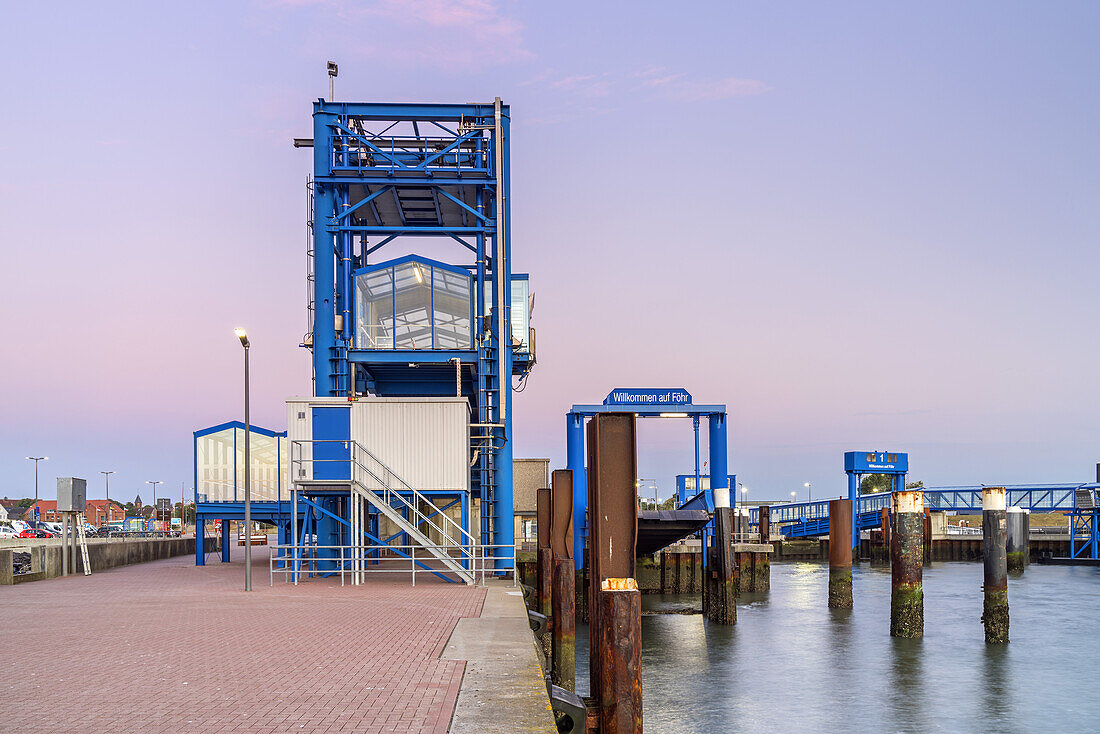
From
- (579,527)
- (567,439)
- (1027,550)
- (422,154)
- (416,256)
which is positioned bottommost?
(1027,550)

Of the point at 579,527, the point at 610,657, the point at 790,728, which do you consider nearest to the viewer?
the point at 610,657

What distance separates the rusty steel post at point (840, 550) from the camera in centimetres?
3334

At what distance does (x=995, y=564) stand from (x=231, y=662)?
18.9 metres

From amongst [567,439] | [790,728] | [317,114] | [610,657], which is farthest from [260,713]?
[567,439]

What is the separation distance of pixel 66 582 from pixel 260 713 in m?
24.0

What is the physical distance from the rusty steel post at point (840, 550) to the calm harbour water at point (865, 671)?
90 centimetres

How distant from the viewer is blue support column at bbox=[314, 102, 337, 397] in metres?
33.2

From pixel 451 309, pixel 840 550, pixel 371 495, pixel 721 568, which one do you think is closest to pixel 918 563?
pixel 721 568

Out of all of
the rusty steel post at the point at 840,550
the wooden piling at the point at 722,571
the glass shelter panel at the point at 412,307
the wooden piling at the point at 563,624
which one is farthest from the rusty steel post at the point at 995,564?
the glass shelter panel at the point at 412,307

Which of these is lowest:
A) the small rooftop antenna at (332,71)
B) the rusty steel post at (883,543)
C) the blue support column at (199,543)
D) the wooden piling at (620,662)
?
the rusty steel post at (883,543)

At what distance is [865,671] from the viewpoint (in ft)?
77.6

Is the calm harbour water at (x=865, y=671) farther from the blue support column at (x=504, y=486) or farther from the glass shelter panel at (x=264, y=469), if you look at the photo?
the glass shelter panel at (x=264, y=469)

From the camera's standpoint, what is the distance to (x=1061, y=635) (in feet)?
98.9

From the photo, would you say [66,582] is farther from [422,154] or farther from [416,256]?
[422,154]
